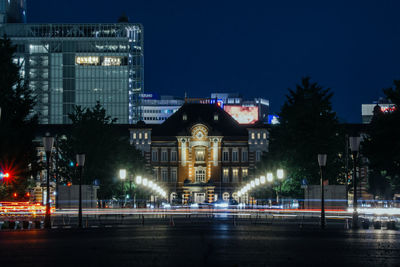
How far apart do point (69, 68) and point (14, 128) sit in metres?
147

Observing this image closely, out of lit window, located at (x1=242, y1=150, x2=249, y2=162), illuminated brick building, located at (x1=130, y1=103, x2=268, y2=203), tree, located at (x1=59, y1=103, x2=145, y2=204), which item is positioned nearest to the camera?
tree, located at (x1=59, y1=103, x2=145, y2=204)

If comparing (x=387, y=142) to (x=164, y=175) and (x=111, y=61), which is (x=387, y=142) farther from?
(x=111, y=61)

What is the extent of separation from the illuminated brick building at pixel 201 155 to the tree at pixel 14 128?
117 m

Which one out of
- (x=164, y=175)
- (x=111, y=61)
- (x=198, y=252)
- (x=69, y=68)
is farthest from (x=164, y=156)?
(x=198, y=252)

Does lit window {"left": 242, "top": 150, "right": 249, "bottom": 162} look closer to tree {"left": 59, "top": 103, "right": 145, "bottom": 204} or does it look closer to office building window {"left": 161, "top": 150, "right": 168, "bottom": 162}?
office building window {"left": 161, "top": 150, "right": 168, "bottom": 162}

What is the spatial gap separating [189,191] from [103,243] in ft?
479

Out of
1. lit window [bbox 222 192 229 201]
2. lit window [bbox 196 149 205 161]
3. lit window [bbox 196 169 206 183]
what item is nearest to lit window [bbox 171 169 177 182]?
lit window [bbox 196 169 206 183]

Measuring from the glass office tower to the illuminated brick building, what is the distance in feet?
86.6

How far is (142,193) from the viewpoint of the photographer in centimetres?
10931

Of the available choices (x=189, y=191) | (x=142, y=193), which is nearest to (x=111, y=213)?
(x=142, y=193)

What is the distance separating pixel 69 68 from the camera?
194 meters

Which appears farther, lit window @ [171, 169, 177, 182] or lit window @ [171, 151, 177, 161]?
lit window @ [171, 169, 177, 182]

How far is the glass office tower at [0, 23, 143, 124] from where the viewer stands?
634ft

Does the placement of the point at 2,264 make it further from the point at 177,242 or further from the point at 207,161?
the point at 207,161
